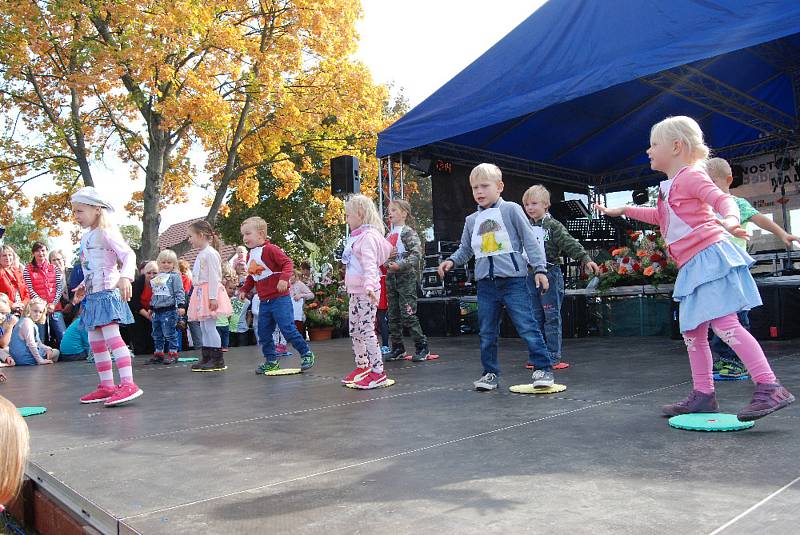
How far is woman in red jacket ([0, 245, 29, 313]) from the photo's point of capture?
865 centimetres

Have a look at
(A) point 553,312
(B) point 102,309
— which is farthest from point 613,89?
(B) point 102,309

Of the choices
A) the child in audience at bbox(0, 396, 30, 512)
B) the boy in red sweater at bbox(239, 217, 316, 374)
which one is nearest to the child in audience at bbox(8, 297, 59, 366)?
the boy in red sweater at bbox(239, 217, 316, 374)

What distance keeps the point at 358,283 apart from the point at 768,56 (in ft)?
25.2

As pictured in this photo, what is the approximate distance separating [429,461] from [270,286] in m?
3.86

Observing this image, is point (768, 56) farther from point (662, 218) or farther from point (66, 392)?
point (66, 392)

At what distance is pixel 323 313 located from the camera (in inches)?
445

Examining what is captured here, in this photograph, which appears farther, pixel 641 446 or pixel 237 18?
pixel 237 18

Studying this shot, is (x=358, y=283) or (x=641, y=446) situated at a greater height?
(x=358, y=283)

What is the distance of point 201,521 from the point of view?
1951 mm

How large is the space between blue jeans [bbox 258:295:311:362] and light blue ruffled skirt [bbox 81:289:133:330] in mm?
1681

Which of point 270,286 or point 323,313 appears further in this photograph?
point 323,313

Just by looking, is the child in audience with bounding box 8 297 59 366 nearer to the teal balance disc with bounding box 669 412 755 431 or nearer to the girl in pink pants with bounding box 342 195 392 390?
the girl in pink pants with bounding box 342 195 392 390

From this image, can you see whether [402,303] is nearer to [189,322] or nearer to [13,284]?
[189,322]

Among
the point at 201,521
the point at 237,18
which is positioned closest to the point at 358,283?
the point at 201,521
